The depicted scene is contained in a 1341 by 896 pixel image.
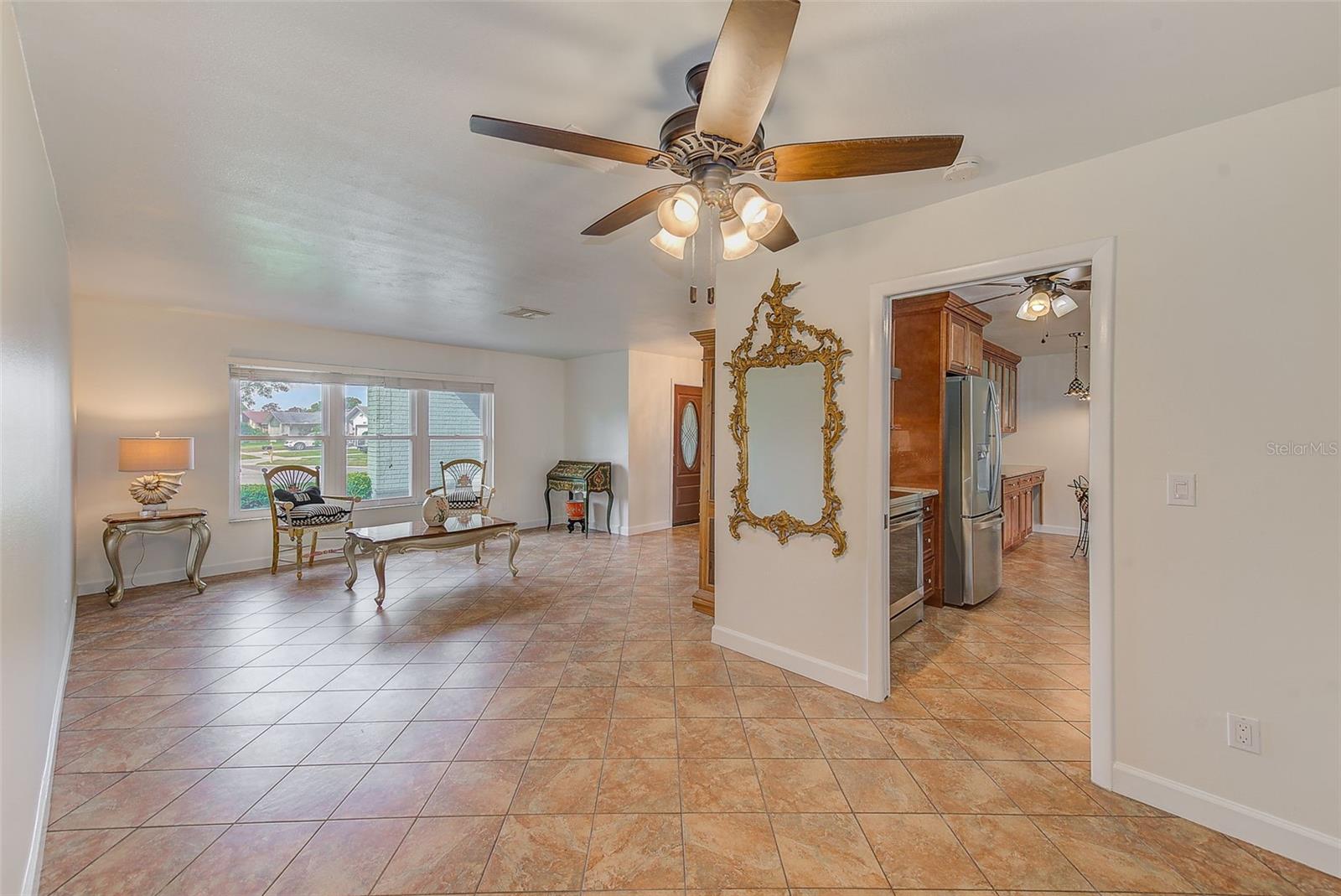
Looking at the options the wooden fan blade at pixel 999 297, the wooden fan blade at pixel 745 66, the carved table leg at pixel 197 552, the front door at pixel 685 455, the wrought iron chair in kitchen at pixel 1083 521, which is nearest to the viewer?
the wooden fan blade at pixel 745 66

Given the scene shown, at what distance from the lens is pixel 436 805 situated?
1.95m

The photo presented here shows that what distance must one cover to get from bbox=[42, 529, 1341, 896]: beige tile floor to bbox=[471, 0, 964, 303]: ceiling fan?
1945 mm

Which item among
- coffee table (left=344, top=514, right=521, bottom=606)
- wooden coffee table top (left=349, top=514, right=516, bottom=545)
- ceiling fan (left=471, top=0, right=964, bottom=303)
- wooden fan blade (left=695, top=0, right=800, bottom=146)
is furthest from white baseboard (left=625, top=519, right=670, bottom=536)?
wooden fan blade (left=695, top=0, right=800, bottom=146)

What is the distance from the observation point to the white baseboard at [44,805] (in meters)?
1.53

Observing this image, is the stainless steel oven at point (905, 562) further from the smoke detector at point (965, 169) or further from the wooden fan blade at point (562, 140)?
the wooden fan blade at point (562, 140)

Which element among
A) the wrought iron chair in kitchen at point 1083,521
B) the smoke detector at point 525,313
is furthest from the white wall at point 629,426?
the wrought iron chair in kitchen at point 1083,521

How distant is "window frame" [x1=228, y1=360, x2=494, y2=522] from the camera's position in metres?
5.09

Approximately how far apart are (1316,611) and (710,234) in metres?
2.72

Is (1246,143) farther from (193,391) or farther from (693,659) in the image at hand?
(193,391)

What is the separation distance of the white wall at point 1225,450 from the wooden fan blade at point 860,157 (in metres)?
1.08

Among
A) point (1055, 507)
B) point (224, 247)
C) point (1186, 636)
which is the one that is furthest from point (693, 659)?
point (1055, 507)

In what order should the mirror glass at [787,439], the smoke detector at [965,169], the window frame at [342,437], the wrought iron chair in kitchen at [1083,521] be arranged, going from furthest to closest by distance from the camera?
the wrought iron chair in kitchen at [1083,521], the window frame at [342,437], the mirror glass at [787,439], the smoke detector at [965,169]

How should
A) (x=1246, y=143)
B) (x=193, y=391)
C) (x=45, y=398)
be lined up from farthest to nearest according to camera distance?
1. (x=193, y=391)
2. (x=45, y=398)
3. (x=1246, y=143)

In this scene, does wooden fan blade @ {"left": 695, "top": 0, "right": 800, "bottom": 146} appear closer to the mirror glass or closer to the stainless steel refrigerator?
the mirror glass
